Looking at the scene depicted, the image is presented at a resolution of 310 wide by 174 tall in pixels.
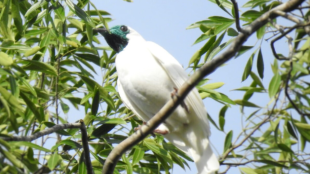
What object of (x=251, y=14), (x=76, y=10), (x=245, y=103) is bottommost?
(x=245, y=103)

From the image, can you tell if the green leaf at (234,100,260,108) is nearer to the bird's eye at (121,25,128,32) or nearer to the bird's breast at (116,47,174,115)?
the bird's breast at (116,47,174,115)

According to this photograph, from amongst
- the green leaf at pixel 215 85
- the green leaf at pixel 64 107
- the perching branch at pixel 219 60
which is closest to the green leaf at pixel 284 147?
the green leaf at pixel 215 85

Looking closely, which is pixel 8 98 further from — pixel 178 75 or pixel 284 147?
pixel 284 147

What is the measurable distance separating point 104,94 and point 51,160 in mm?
656

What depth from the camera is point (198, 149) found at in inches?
164

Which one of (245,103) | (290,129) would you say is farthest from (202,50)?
(290,129)

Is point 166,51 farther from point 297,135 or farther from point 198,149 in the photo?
point 297,135

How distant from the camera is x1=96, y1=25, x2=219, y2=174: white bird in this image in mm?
4043

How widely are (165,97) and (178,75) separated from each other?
0.71 feet

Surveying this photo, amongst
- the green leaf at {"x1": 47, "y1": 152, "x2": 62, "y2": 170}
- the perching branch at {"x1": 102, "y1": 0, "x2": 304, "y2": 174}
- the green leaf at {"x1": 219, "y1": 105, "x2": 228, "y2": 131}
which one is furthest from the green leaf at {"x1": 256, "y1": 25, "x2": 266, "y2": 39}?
the green leaf at {"x1": 47, "y1": 152, "x2": 62, "y2": 170}

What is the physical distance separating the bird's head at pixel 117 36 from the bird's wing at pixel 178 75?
64 cm

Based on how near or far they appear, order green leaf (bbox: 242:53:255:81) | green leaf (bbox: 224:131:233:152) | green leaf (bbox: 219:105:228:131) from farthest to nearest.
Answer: green leaf (bbox: 219:105:228:131)
green leaf (bbox: 224:131:233:152)
green leaf (bbox: 242:53:255:81)

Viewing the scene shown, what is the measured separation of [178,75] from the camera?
13.3 feet

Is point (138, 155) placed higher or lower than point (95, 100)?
lower
